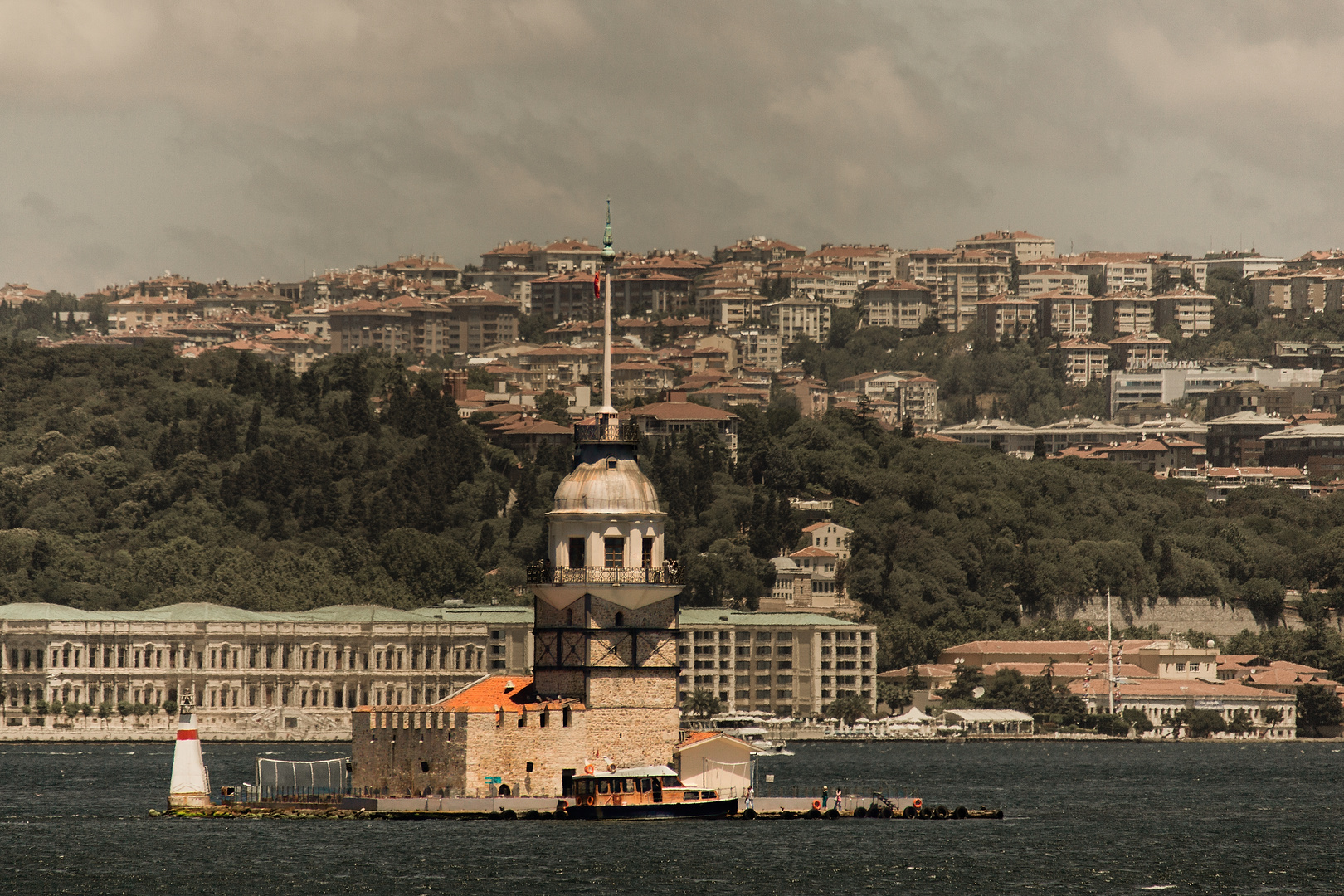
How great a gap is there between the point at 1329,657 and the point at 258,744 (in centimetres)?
6293

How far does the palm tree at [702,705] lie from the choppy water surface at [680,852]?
57570mm

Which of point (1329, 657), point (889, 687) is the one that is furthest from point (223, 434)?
point (1329, 657)

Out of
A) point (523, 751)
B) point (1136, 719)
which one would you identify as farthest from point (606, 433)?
point (1136, 719)

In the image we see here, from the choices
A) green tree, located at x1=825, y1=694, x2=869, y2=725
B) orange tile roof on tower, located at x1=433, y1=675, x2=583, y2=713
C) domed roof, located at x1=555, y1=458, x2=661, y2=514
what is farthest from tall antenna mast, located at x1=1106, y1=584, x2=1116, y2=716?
orange tile roof on tower, located at x1=433, y1=675, x2=583, y2=713

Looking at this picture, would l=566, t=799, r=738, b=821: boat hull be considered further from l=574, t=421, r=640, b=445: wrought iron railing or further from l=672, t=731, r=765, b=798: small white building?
l=574, t=421, r=640, b=445: wrought iron railing

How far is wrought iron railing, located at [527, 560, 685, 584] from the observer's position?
62.2 metres

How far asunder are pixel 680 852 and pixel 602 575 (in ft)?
23.3

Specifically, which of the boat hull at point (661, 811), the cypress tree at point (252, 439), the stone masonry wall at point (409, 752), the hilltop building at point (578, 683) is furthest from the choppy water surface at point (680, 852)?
the cypress tree at point (252, 439)

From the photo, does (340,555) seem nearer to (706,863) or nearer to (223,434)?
(223,434)

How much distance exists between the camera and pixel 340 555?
161 metres

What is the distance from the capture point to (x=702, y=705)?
14250 centimetres

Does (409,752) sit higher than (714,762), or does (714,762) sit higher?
(409,752)

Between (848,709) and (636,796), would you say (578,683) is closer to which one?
(636,796)

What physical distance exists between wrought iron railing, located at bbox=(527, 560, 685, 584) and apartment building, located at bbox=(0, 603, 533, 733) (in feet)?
259
